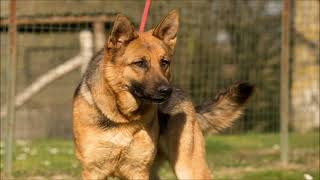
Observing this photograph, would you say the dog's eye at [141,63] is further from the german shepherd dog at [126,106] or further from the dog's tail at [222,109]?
the dog's tail at [222,109]

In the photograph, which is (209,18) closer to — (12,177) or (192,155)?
(12,177)

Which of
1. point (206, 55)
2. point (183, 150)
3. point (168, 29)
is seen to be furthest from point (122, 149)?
point (206, 55)

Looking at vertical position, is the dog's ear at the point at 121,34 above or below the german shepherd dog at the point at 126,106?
above

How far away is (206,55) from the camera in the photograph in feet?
45.4

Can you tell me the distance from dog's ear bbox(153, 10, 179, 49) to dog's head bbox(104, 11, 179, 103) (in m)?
0.15

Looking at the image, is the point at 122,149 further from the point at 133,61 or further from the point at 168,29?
the point at 168,29

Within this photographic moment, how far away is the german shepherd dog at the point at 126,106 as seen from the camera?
585 cm

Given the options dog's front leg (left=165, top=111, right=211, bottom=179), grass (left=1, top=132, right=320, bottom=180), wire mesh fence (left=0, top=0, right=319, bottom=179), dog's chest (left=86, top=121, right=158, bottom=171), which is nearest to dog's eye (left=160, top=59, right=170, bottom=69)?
dog's chest (left=86, top=121, right=158, bottom=171)

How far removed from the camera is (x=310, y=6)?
42.2 feet

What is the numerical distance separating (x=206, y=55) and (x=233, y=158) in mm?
3341

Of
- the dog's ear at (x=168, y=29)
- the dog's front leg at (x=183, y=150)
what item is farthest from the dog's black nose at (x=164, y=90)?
the dog's front leg at (x=183, y=150)

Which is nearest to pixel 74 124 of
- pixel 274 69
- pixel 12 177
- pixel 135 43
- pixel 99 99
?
pixel 99 99

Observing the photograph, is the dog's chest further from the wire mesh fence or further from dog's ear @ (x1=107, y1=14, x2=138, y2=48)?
the wire mesh fence

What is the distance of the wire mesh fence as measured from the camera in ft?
40.3
